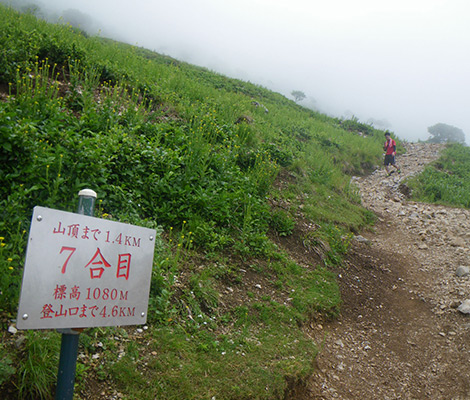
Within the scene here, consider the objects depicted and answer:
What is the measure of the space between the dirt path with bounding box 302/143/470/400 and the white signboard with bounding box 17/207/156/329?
242 cm

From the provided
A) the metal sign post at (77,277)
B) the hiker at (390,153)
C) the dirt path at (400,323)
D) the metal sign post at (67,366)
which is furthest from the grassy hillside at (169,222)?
the hiker at (390,153)

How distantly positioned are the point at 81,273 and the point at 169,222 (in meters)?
3.17

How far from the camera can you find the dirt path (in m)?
4.06

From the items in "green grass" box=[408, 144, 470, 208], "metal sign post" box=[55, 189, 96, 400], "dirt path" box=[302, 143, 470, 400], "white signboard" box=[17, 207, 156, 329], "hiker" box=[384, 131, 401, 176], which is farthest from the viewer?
"hiker" box=[384, 131, 401, 176]

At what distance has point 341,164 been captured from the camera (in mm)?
13289

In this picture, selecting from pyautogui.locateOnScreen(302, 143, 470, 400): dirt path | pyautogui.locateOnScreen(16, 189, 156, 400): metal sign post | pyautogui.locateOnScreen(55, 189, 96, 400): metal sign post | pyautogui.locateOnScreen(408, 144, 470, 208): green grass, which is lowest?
pyautogui.locateOnScreen(302, 143, 470, 400): dirt path

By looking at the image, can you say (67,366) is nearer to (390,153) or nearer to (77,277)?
(77,277)

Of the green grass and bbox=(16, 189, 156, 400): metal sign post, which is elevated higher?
the green grass

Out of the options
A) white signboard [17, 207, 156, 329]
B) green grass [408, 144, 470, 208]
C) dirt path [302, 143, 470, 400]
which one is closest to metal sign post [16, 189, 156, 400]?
white signboard [17, 207, 156, 329]

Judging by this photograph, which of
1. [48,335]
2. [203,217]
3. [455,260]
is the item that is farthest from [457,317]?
[48,335]

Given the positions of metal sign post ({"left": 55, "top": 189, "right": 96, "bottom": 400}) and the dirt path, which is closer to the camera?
metal sign post ({"left": 55, "top": 189, "right": 96, "bottom": 400})

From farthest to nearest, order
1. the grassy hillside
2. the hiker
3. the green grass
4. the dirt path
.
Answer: the hiker, the green grass, the dirt path, the grassy hillside

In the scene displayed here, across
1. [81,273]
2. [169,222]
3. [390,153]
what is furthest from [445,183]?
[81,273]

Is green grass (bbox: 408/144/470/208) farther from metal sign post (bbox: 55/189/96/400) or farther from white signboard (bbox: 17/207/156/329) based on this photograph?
metal sign post (bbox: 55/189/96/400)
